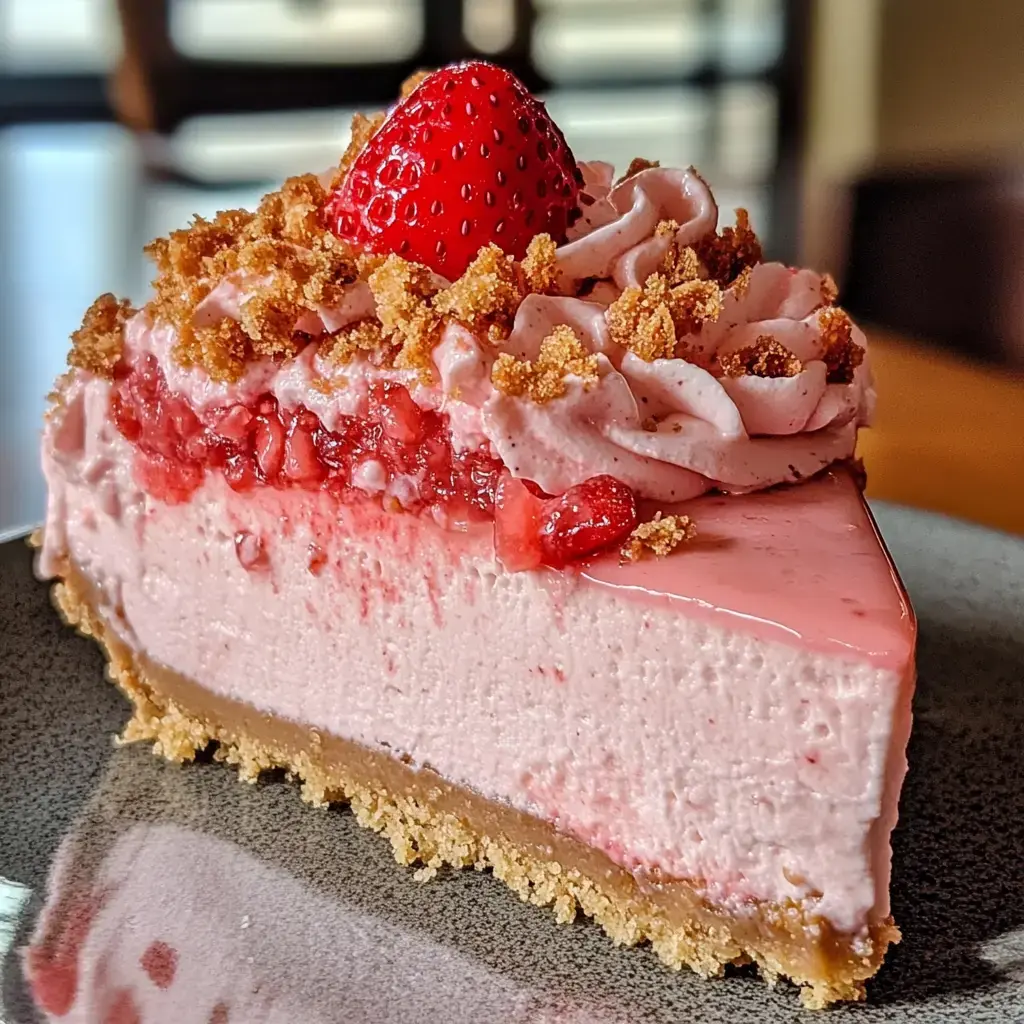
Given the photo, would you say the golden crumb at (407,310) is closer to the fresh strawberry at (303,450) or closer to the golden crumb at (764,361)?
the fresh strawberry at (303,450)

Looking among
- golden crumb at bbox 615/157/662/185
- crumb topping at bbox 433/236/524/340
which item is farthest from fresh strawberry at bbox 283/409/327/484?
golden crumb at bbox 615/157/662/185

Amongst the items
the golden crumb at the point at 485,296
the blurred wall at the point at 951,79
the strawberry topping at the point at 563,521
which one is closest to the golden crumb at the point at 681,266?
the golden crumb at the point at 485,296

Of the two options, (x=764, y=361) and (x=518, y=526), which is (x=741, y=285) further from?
(x=518, y=526)

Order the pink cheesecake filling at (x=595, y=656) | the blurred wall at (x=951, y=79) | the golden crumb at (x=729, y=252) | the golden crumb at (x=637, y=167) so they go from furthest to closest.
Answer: the blurred wall at (x=951, y=79), the golden crumb at (x=637, y=167), the golden crumb at (x=729, y=252), the pink cheesecake filling at (x=595, y=656)

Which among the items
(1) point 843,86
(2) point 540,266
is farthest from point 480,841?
(1) point 843,86

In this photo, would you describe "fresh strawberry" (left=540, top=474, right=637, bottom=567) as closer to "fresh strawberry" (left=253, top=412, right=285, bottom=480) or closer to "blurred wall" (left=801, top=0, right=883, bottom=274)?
"fresh strawberry" (left=253, top=412, right=285, bottom=480)

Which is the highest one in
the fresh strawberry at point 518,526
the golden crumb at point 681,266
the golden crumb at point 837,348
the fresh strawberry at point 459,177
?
the fresh strawberry at point 459,177

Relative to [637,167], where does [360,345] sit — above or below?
below
